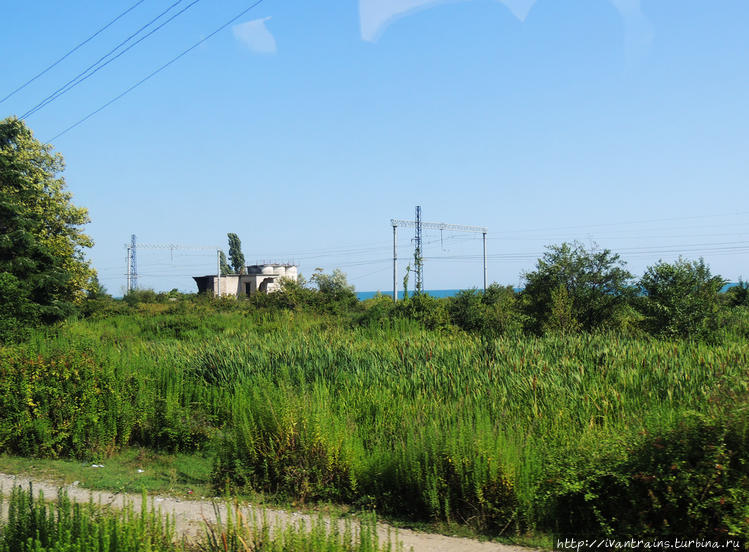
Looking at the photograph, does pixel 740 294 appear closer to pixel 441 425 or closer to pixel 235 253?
pixel 441 425

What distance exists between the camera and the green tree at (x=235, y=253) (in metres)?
95.3

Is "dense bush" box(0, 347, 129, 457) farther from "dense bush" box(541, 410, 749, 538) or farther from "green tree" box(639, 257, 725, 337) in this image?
"green tree" box(639, 257, 725, 337)

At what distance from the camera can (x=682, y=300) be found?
17.3 m

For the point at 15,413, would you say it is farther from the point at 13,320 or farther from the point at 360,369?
the point at 13,320

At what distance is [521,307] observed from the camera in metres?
22.5

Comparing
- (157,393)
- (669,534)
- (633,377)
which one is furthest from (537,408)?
(157,393)

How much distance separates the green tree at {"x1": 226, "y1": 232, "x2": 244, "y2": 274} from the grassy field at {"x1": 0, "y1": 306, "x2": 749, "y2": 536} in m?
83.8

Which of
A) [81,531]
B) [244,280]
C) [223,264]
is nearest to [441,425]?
[81,531]

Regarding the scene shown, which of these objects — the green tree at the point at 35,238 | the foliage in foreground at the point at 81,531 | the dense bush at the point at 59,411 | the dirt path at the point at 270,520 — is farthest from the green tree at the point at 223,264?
the foliage in foreground at the point at 81,531

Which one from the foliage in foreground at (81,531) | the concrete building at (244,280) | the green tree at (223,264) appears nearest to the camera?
the foliage in foreground at (81,531)

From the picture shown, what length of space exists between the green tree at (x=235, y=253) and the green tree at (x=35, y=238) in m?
58.3

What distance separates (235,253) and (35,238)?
6713cm

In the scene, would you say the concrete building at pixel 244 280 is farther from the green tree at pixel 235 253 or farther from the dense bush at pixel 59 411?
the dense bush at pixel 59 411

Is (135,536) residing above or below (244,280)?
below
